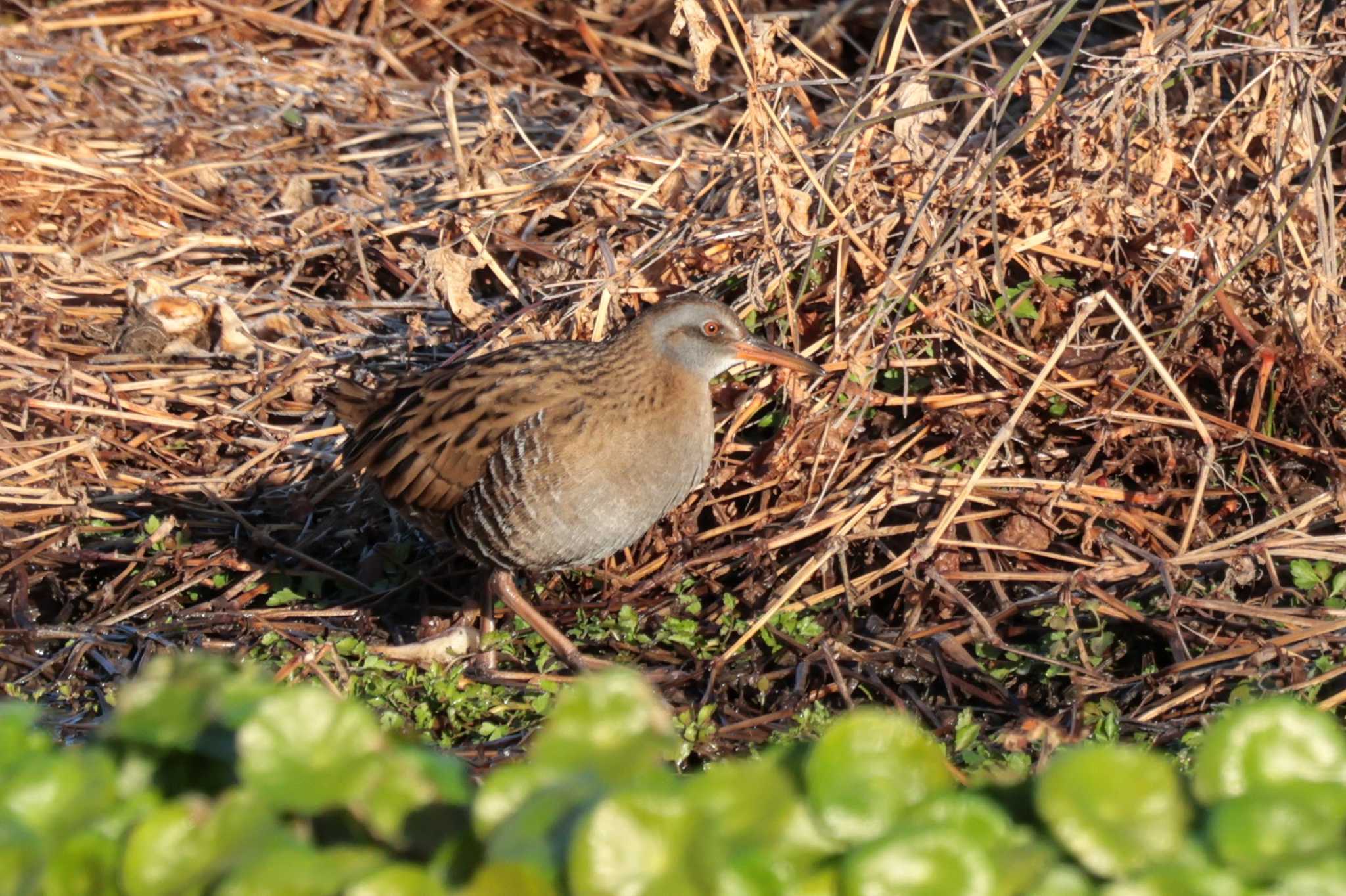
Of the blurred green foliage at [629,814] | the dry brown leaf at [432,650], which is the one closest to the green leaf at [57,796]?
the blurred green foliage at [629,814]

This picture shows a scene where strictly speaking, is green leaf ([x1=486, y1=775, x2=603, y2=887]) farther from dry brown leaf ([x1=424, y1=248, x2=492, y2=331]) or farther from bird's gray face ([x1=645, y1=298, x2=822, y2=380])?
dry brown leaf ([x1=424, y1=248, x2=492, y2=331])

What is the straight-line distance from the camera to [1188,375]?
5.11m

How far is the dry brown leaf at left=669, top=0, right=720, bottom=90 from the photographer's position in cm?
463

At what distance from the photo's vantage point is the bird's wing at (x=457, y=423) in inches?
183

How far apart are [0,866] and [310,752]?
0.41 meters

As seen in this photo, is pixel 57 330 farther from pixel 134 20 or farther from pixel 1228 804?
pixel 1228 804

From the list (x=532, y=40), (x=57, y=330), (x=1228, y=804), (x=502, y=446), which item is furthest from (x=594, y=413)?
(x=532, y=40)

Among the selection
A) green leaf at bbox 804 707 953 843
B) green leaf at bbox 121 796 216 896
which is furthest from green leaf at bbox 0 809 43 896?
green leaf at bbox 804 707 953 843

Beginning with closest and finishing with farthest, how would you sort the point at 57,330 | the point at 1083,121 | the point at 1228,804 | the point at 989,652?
the point at 1228,804 → the point at 989,652 → the point at 1083,121 → the point at 57,330

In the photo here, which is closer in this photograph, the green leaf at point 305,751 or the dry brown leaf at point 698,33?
the green leaf at point 305,751

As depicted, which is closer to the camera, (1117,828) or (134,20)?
(1117,828)

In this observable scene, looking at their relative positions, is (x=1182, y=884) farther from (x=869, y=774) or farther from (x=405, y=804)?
(x=405, y=804)

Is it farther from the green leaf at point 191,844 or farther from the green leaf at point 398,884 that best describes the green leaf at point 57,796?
the green leaf at point 398,884

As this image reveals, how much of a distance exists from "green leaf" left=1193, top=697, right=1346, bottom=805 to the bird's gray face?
276 centimetres
